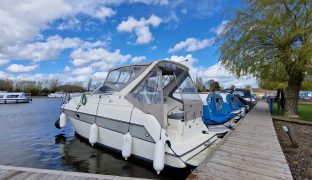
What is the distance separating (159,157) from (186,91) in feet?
9.86

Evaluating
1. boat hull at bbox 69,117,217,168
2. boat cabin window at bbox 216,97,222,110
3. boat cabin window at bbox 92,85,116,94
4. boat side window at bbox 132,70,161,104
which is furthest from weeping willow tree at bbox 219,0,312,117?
boat cabin window at bbox 92,85,116,94

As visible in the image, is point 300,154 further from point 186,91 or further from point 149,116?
point 149,116

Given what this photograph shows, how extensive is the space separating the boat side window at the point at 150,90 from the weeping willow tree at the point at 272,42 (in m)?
8.44

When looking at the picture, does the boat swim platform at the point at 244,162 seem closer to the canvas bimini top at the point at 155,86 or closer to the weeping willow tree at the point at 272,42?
the canvas bimini top at the point at 155,86

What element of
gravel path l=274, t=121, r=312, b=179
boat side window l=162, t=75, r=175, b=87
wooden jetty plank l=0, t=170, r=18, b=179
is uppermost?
boat side window l=162, t=75, r=175, b=87

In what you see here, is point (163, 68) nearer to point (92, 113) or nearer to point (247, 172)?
point (92, 113)

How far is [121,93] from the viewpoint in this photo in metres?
6.20

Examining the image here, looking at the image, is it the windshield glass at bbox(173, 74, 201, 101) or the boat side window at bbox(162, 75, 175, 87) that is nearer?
the windshield glass at bbox(173, 74, 201, 101)

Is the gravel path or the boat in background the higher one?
the boat in background

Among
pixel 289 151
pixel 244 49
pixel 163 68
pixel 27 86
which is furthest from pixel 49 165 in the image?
pixel 27 86

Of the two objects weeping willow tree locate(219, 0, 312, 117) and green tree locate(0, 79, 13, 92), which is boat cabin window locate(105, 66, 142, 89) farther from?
green tree locate(0, 79, 13, 92)

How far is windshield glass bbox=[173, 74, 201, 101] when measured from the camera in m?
6.99

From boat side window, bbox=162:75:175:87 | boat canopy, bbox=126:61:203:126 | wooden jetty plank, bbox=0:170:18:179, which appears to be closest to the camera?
wooden jetty plank, bbox=0:170:18:179

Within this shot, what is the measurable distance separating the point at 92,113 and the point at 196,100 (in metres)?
3.33
